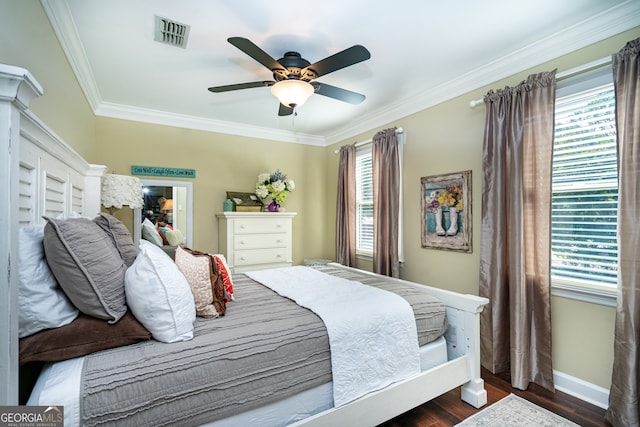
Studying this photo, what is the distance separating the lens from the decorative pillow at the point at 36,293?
3.35ft

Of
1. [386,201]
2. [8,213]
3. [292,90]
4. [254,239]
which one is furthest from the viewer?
[254,239]

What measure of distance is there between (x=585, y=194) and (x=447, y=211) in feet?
3.38

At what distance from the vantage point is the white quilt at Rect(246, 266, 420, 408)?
1.48 m

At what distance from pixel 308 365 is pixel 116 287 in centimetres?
91

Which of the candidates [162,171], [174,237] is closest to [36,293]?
[174,237]

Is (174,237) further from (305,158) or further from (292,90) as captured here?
(292,90)

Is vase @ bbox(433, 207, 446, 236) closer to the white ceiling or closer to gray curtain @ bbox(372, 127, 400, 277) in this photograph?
gray curtain @ bbox(372, 127, 400, 277)

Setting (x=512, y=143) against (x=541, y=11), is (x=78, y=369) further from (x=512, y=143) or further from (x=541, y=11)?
(x=541, y=11)

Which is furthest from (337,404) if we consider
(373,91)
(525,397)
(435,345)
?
(373,91)

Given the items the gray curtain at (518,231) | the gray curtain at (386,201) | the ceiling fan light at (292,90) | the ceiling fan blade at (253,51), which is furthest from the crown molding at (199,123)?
the gray curtain at (518,231)

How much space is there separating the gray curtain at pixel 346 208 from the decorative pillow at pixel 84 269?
3084mm

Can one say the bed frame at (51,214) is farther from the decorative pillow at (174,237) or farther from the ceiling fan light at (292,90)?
the ceiling fan light at (292,90)

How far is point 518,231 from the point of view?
2217 millimetres

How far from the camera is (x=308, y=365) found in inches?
55.2
